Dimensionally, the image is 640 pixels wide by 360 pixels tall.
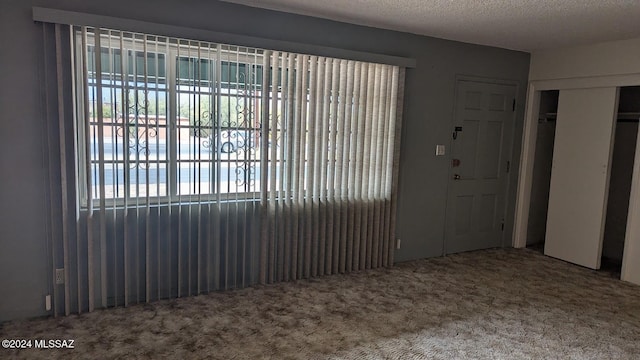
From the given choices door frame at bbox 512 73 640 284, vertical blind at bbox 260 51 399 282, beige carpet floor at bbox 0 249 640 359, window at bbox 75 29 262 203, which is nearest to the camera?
beige carpet floor at bbox 0 249 640 359

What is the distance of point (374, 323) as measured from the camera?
3242 mm

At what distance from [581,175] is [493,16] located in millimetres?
2259

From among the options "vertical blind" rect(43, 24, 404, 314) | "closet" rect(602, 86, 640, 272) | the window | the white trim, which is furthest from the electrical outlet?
"closet" rect(602, 86, 640, 272)

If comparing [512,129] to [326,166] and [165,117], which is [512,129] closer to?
[326,166]

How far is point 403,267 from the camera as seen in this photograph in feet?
14.9

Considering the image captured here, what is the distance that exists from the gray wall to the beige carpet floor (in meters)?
0.49

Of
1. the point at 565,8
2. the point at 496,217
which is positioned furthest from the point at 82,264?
the point at 496,217

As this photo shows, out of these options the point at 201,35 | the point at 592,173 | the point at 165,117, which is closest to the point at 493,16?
the point at 592,173

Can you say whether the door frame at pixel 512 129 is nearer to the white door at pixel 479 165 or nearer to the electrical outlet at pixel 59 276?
the white door at pixel 479 165

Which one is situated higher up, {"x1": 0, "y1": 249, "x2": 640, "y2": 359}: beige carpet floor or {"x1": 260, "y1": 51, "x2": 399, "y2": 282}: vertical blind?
{"x1": 260, "y1": 51, "x2": 399, "y2": 282}: vertical blind

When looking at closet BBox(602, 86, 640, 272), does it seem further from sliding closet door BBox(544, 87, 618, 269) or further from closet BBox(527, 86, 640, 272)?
sliding closet door BBox(544, 87, 618, 269)

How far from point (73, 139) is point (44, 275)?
3.24ft

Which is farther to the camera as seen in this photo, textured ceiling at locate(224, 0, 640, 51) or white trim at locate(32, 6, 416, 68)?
textured ceiling at locate(224, 0, 640, 51)

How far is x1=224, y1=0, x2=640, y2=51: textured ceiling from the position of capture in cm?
327
